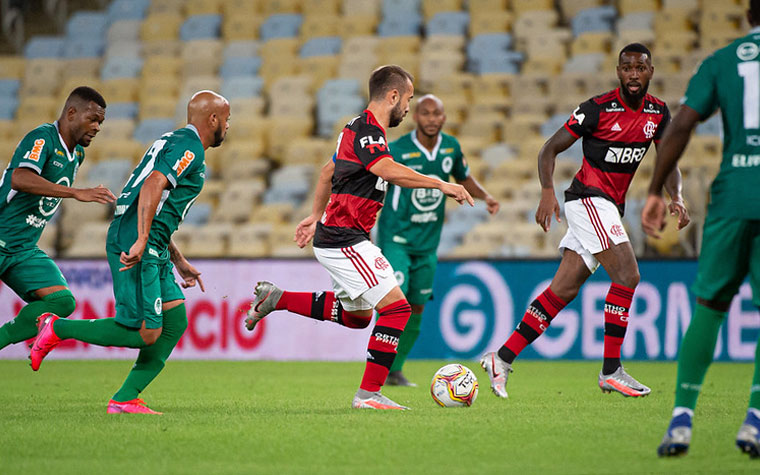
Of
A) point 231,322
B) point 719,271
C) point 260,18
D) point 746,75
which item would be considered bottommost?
point 231,322

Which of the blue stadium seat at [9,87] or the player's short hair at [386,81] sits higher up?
the blue stadium seat at [9,87]

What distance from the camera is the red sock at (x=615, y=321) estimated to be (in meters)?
7.34

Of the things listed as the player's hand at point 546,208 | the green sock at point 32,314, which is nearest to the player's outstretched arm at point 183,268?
the green sock at point 32,314

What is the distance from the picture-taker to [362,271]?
20.9ft

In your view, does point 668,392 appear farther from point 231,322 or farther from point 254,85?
point 254,85

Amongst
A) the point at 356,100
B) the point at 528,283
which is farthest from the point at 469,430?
the point at 356,100

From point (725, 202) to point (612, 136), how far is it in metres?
2.94

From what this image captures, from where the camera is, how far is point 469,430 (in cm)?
544

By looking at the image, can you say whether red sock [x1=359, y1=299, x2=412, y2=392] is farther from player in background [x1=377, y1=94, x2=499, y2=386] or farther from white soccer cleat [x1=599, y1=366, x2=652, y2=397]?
player in background [x1=377, y1=94, x2=499, y2=386]

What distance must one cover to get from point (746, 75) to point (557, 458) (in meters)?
1.86

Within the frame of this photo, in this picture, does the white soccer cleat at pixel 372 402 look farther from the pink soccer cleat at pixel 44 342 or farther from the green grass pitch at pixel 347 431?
the pink soccer cleat at pixel 44 342

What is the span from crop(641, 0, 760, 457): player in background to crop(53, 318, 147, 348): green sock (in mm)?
3142

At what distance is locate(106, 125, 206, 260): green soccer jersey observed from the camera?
6.11 m

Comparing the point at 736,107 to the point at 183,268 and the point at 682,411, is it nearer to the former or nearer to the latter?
the point at 682,411
